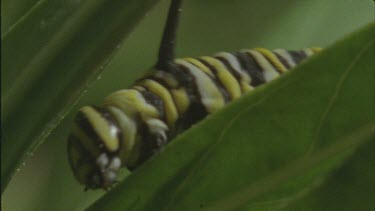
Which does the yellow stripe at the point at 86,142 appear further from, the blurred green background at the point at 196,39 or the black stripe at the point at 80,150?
the blurred green background at the point at 196,39

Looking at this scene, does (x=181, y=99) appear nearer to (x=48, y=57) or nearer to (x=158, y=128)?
(x=158, y=128)

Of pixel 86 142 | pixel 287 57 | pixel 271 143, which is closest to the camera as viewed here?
pixel 271 143

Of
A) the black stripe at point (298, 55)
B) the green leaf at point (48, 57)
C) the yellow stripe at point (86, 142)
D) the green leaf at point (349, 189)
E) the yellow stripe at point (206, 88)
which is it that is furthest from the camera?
the black stripe at point (298, 55)

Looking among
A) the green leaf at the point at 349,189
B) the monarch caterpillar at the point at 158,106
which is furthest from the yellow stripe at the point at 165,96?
the green leaf at the point at 349,189

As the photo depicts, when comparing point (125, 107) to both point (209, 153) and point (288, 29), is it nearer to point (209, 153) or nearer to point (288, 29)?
point (209, 153)

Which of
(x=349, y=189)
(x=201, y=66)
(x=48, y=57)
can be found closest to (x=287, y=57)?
(x=201, y=66)

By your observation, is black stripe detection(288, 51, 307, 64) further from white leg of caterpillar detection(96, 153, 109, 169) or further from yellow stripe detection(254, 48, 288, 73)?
white leg of caterpillar detection(96, 153, 109, 169)

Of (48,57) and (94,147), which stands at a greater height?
(48,57)
